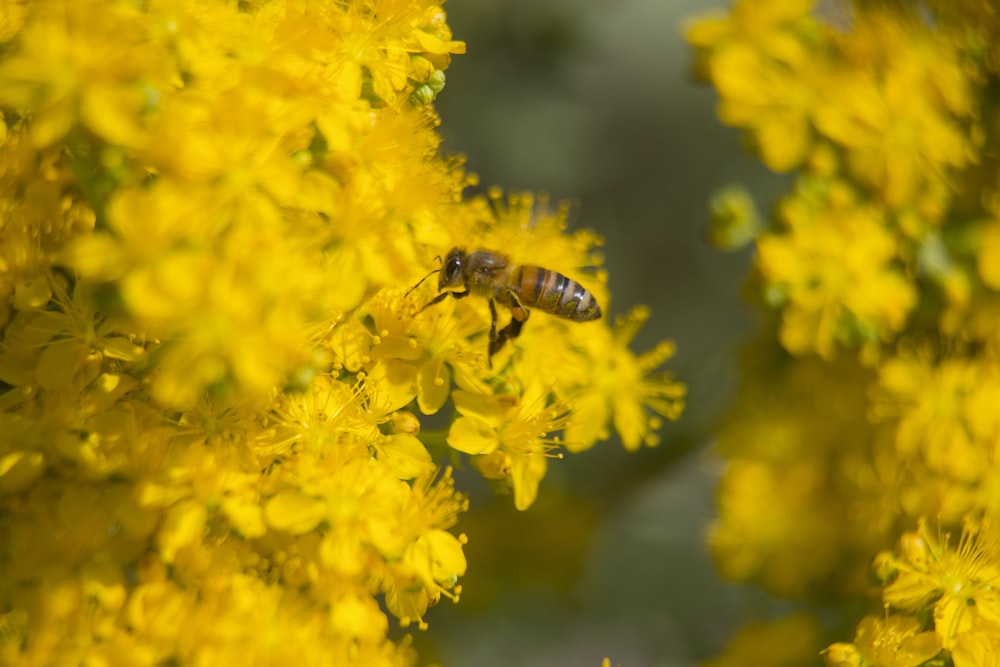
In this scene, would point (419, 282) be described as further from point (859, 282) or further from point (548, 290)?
point (859, 282)

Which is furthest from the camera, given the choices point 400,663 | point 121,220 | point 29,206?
point 400,663

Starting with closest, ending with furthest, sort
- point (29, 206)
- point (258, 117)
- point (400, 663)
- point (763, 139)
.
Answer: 1. point (258, 117)
2. point (29, 206)
3. point (400, 663)
4. point (763, 139)

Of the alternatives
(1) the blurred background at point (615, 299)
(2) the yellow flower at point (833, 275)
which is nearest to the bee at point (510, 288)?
(2) the yellow flower at point (833, 275)

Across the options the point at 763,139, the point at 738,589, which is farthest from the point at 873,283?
the point at 738,589

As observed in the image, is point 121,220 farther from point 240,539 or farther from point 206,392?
point 240,539

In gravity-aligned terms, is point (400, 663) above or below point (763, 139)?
below

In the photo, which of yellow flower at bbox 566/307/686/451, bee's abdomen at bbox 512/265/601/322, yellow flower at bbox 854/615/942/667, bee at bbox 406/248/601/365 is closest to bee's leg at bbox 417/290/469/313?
bee at bbox 406/248/601/365

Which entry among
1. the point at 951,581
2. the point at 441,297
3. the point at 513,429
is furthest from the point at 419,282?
the point at 951,581
